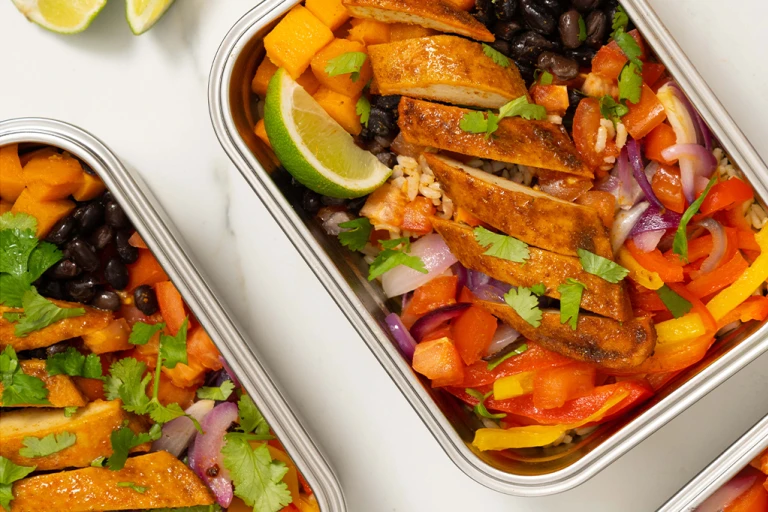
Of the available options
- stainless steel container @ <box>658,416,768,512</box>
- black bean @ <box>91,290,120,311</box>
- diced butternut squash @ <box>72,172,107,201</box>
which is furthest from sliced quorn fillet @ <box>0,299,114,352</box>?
stainless steel container @ <box>658,416,768,512</box>

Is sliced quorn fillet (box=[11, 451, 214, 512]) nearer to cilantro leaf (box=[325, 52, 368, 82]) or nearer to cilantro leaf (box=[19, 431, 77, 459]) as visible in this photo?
cilantro leaf (box=[19, 431, 77, 459])

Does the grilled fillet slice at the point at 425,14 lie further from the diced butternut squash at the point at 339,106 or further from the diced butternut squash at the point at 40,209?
the diced butternut squash at the point at 40,209

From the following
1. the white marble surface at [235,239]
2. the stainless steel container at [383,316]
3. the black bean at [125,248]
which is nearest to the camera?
the stainless steel container at [383,316]

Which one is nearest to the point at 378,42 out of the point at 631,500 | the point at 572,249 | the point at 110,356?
the point at 572,249

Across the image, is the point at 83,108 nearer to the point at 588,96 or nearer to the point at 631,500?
the point at 588,96

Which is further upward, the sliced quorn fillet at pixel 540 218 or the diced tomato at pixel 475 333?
the sliced quorn fillet at pixel 540 218

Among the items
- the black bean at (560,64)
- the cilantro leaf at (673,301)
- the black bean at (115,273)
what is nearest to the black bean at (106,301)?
the black bean at (115,273)

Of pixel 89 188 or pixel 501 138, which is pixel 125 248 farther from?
pixel 501 138
